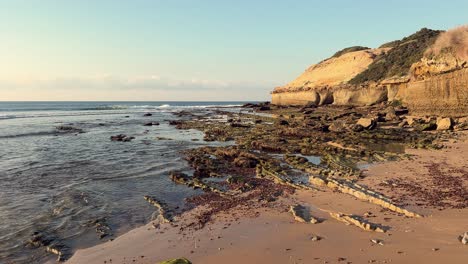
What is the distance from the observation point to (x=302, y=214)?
35.9 feet

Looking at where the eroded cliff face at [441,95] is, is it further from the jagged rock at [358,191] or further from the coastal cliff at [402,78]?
the jagged rock at [358,191]

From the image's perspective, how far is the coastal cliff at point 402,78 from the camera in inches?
1176

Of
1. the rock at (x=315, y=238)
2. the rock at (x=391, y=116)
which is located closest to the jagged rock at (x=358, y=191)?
the rock at (x=315, y=238)

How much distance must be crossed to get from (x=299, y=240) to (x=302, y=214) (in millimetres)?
2167

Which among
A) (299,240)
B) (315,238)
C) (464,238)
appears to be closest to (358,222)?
(315,238)

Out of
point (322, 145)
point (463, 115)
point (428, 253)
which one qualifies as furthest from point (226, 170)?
point (463, 115)

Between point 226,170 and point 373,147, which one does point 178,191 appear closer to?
point 226,170

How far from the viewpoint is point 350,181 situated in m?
14.5

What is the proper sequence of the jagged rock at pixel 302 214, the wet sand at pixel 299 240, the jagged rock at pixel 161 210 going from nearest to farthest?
the wet sand at pixel 299 240 → the jagged rock at pixel 302 214 → the jagged rock at pixel 161 210

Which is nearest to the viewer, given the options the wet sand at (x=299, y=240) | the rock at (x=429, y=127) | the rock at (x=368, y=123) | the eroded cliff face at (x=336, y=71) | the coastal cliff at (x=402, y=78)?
the wet sand at (x=299, y=240)

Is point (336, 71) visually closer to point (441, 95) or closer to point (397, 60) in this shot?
point (397, 60)

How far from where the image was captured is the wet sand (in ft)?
25.4

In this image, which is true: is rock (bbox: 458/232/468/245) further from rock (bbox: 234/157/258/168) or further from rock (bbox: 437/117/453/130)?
rock (bbox: 437/117/453/130)

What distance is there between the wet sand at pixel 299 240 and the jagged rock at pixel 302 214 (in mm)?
194
